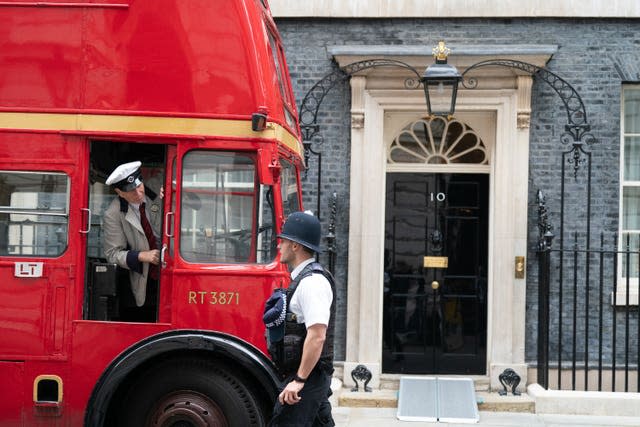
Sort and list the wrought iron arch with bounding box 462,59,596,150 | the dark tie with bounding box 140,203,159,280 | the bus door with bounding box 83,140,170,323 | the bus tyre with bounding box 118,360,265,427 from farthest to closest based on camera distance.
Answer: the wrought iron arch with bounding box 462,59,596,150
the dark tie with bounding box 140,203,159,280
the bus door with bounding box 83,140,170,323
the bus tyre with bounding box 118,360,265,427

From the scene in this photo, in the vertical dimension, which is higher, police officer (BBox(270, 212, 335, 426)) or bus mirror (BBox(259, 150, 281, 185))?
bus mirror (BBox(259, 150, 281, 185))

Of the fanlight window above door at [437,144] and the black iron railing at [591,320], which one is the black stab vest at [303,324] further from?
the fanlight window above door at [437,144]

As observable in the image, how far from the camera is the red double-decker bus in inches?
271

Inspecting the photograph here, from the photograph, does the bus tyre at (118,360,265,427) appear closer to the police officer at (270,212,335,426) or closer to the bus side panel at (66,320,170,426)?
the bus side panel at (66,320,170,426)

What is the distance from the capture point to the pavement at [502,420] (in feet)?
32.3

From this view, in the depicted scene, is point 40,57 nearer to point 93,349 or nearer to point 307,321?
point 93,349

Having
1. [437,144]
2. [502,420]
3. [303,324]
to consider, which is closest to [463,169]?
[437,144]

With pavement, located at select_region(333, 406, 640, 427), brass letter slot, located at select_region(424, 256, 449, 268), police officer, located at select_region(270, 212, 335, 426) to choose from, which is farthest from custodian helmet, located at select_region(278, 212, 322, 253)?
brass letter slot, located at select_region(424, 256, 449, 268)

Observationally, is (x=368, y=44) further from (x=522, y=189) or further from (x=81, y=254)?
(x=81, y=254)

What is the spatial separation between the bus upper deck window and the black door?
5139 mm

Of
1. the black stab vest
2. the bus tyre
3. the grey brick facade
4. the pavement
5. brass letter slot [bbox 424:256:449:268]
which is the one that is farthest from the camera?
brass letter slot [bbox 424:256:449:268]

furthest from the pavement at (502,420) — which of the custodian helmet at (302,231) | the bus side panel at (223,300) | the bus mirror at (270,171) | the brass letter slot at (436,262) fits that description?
the custodian helmet at (302,231)

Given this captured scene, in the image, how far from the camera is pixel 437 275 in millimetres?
11445

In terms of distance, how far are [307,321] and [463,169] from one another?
20.8 feet
